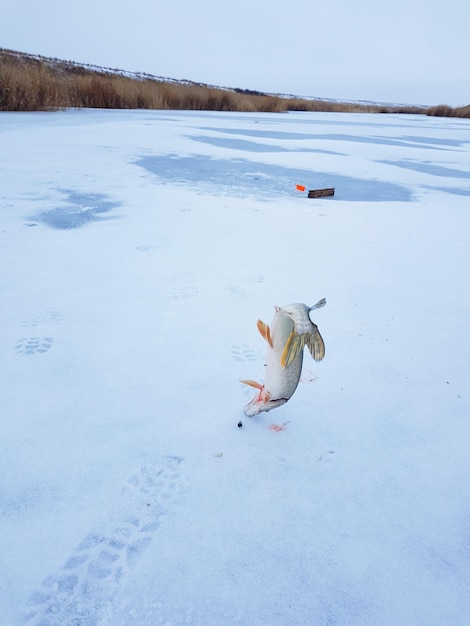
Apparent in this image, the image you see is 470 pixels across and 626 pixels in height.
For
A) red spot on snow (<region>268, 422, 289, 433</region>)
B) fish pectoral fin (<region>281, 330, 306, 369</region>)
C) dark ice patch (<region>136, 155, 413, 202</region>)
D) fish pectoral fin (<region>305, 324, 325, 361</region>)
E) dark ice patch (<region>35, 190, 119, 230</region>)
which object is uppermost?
fish pectoral fin (<region>305, 324, 325, 361</region>)

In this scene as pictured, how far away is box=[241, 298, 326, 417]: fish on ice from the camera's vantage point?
78 cm

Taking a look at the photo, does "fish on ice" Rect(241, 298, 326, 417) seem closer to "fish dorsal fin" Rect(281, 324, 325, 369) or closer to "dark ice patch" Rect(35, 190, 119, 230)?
"fish dorsal fin" Rect(281, 324, 325, 369)

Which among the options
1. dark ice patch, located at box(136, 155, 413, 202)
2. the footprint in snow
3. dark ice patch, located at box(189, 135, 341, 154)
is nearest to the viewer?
the footprint in snow

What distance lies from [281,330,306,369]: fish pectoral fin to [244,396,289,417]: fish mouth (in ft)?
0.44

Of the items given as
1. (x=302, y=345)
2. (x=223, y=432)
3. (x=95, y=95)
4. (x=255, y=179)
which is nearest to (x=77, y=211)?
(x=255, y=179)

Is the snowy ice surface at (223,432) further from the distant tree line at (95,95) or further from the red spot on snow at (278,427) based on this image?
the distant tree line at (95,95)

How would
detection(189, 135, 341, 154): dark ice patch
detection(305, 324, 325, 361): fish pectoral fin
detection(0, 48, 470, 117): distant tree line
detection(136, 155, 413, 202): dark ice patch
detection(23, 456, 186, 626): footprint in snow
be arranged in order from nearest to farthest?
detection(23, 456, 186, 626): footprint in snow, detection(305, 324, 325, 361): fish pectoral fin, detection(136, 155, 413, 202): dark ice patch, detection(189, 135, 341, 154): dark ice patch, detection(0, 48, 470, 117): distant tree line

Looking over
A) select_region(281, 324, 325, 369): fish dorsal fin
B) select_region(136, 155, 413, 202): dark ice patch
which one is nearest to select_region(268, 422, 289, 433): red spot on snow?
select_region(281, 324, 325, 369): fish dorsal fin

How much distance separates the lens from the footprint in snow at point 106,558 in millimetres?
615

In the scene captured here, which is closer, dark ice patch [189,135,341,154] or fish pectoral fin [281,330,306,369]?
fish pectoral fin [281,330,306,369]

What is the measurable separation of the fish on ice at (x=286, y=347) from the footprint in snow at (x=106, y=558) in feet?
0.83

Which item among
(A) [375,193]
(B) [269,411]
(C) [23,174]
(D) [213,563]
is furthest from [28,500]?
(A) [375,193]

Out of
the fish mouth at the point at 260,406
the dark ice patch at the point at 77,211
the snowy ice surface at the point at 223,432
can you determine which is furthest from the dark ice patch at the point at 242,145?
the fish mouth at the point at 260,406

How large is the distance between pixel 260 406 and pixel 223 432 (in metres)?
0.10
